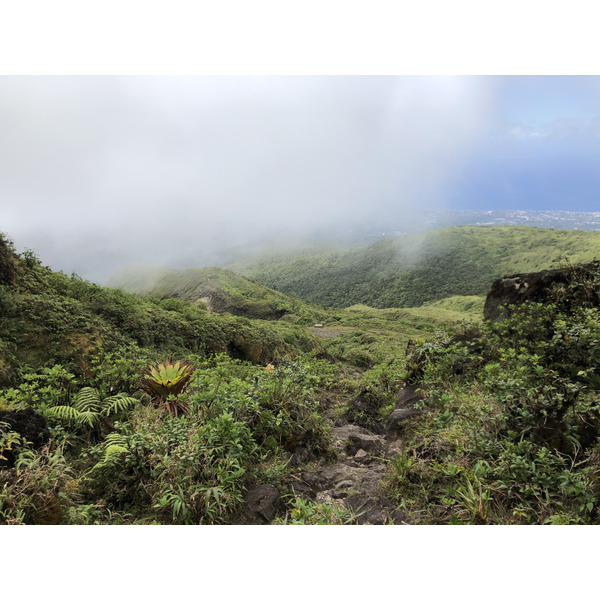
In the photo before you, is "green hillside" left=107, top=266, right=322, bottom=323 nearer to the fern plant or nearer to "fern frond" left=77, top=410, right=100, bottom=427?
the fern plant

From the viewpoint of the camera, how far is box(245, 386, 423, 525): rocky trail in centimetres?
333

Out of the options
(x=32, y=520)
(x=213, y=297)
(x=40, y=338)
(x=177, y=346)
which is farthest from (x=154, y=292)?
(x=32, y=520)

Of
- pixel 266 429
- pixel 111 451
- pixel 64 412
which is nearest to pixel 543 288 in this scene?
pixel 266 429

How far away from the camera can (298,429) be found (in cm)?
481

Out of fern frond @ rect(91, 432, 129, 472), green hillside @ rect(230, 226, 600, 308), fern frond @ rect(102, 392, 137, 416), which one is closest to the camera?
fern frond @ rect(91, 432, 129, 472)

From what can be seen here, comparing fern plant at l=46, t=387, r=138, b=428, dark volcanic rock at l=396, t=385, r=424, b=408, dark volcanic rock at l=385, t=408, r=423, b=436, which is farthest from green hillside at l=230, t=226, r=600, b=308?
fern plant at l=46, t=387, r=138, b=428

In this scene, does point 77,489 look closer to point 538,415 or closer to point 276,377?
point 276,377

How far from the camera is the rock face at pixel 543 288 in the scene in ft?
19.2

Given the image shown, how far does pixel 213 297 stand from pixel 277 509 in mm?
37675

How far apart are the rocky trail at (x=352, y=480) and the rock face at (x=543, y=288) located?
126 inches

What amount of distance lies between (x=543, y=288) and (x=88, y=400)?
8471 mm

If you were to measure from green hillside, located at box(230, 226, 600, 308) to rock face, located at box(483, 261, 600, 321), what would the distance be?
86334 mm

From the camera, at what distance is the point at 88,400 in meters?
4.47

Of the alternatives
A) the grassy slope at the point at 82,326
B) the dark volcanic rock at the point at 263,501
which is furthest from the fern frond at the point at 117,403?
the dark volcanic rock at the point at 263,501
